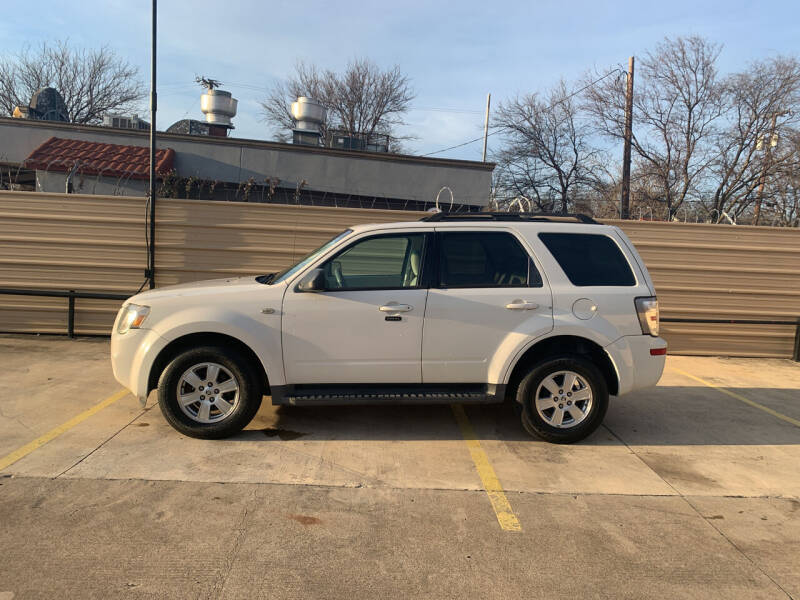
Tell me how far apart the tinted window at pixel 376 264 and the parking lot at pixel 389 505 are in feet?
4.58

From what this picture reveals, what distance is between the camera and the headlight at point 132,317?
4.86 m

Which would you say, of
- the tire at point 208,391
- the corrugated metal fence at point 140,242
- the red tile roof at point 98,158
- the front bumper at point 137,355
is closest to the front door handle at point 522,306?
the tire at point 208,391

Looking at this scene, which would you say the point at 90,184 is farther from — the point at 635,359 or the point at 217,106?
the point at 635,359

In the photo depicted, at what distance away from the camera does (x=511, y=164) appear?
3002 centimetres

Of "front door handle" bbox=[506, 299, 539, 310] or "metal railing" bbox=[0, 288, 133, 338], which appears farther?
"metal railing" bbox=[0, 288, 133, 338]

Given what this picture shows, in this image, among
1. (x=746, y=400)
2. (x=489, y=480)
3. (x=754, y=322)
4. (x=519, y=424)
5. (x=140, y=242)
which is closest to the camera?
(x=489, y=480)

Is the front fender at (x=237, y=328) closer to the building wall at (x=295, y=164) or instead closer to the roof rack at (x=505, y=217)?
the roof rack at (x=505, y=217)

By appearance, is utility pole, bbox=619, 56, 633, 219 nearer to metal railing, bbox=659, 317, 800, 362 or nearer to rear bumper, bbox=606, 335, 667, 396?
metal railing, bbox=659, 317, 800, 362

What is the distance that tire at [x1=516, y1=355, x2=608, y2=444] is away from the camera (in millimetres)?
4992

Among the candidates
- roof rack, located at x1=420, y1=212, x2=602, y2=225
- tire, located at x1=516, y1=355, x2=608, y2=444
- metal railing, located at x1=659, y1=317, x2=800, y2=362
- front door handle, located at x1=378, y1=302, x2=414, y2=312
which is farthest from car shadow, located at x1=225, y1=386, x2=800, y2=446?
metal railing, located at x1=659, y1=317, x2=800, y2=362

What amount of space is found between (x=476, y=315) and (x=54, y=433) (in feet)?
12.4

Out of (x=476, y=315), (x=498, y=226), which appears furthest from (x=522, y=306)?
(x=498, y=226)

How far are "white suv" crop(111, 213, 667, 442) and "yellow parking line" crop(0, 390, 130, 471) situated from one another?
74 centimetres

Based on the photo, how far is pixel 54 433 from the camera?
16.3 feet
